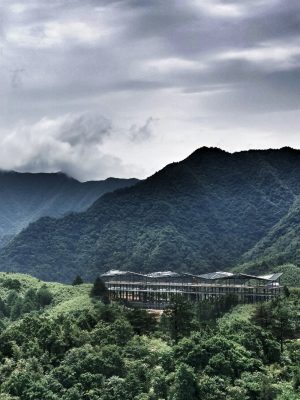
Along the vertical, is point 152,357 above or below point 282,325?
below

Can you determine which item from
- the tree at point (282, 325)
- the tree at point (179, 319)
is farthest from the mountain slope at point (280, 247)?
the tree at point (179, 319)

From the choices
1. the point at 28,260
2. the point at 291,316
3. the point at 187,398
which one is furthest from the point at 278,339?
the point at 28,260

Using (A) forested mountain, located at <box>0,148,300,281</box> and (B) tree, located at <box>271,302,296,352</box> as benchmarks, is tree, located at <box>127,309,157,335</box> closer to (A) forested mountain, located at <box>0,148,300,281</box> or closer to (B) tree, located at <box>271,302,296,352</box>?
(B) tree, located at <box>271,302,296,352</box>

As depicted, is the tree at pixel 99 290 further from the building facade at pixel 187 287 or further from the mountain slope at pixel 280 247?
the mountain slope at pixel 280 247

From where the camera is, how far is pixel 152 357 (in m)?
48.2

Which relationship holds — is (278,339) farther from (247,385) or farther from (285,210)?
(285,210)

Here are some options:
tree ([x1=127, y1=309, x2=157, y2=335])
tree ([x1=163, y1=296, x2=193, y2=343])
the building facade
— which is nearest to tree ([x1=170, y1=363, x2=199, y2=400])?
tree ([x1=163, y1=296, x2=193, y2=343])

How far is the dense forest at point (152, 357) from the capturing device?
137ft

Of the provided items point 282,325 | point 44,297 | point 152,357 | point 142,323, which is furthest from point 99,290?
point 152,357

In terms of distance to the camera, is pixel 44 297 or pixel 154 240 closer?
pixel 44 297

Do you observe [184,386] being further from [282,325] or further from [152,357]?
[282,325]

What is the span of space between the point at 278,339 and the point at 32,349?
64.0 feet

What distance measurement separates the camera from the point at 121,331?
177 feet

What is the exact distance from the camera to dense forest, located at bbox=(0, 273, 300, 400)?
137 ft
